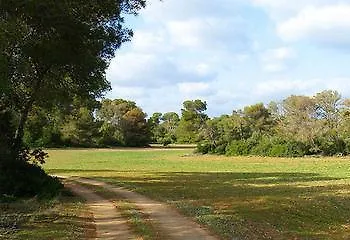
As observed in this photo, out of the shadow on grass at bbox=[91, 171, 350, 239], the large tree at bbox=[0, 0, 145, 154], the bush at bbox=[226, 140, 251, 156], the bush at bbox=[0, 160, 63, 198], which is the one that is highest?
the large tree at bbox=[0, 0, 145, 154]

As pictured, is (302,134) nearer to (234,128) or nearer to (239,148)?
(239,148)

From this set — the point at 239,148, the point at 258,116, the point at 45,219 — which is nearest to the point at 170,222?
the point at 45,219

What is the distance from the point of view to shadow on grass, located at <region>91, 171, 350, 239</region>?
17438mm

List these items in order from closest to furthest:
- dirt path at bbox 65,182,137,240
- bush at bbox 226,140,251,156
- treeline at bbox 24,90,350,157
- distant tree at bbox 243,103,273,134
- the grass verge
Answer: dirt path at bbox 65,182,137,240 → the grass verge → treeline at bbox 24,90,350,157 → bush at bbox 226,140,251,156 → distant tree at bbox 243,103,273,134

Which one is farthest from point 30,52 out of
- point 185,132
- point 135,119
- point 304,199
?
point 185,132

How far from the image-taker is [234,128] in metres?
102

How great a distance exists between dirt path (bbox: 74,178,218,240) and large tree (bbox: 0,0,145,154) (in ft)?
20.2

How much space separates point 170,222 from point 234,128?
8555 cm

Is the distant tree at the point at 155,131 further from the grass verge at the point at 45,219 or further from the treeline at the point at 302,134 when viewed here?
the grass verge at the point at 45,219

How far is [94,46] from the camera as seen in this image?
22.1m

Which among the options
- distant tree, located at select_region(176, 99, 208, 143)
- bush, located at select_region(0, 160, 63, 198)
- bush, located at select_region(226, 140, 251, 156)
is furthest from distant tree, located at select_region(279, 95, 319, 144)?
bush, located at select_region(0, 160, 63, 198)

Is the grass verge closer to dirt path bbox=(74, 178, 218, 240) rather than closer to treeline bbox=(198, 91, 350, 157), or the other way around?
dirt path bbox=(74, 178, 218, 240)

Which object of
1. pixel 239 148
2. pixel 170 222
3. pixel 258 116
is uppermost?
pixel 258 116

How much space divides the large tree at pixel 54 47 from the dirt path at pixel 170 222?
617 centimetres
